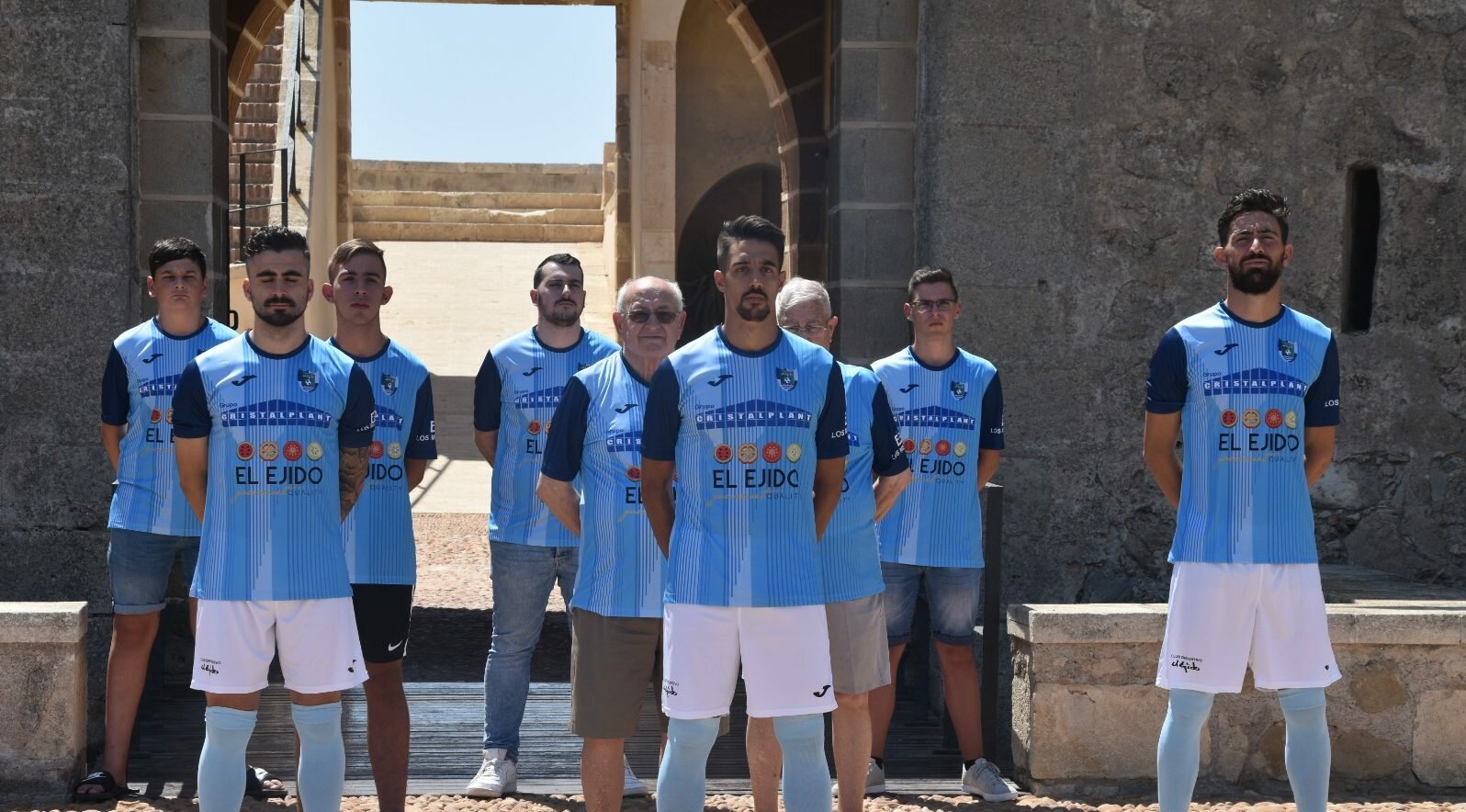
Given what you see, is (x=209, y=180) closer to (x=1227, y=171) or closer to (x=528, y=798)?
(x=528, y=798)

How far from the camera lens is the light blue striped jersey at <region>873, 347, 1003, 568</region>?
561 cm

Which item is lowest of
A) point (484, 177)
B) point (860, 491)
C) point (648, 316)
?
point (860, 491)

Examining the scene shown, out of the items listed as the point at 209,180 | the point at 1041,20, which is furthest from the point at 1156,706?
the point at 209,180

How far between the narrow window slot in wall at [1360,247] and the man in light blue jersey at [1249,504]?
2901mm

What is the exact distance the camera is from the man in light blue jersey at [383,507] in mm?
4895

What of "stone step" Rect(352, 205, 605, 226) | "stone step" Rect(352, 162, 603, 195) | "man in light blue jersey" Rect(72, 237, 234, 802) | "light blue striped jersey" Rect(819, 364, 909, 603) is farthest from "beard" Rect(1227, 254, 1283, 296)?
"stone step" Rect(352, 162, 603, 195)

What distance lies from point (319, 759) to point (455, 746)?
1.67 metres

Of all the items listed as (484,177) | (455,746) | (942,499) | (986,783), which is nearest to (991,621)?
(942,499)

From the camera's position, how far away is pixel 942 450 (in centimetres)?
568

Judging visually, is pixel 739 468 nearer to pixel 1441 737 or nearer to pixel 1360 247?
pixel 1441 737

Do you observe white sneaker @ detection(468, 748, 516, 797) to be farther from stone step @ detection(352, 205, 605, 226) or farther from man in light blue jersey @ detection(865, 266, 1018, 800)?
stone step @ detection(352, 205, 605, 226)

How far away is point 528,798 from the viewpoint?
5367 mm

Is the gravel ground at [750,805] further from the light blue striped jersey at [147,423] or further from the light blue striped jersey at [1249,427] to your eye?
the light blue striped jersey at [1249,427]

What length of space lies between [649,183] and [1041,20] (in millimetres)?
9859
